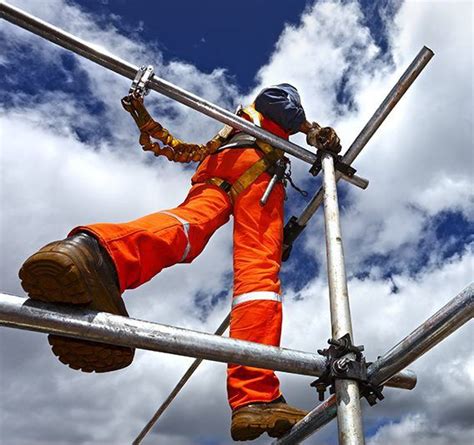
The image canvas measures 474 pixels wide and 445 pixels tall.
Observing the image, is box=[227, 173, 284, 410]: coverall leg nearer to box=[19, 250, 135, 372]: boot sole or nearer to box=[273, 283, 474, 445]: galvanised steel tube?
box=[273, 283, 474, 445]: galvanised steel tube

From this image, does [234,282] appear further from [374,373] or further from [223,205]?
[374,373]

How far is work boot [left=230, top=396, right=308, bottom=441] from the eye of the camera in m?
2.56

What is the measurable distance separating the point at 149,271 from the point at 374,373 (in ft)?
4.01

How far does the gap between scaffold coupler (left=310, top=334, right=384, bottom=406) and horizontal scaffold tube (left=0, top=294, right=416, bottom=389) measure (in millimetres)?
271

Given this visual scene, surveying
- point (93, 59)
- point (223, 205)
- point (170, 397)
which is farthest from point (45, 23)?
point (170, 397)

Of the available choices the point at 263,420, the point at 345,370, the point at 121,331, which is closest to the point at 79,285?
the point at 121,331

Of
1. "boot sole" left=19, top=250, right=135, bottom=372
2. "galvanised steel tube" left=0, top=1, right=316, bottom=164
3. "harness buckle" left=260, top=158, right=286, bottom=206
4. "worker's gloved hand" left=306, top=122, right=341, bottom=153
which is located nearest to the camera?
"boot sole" left=19, top=250, right=135, bottom=372

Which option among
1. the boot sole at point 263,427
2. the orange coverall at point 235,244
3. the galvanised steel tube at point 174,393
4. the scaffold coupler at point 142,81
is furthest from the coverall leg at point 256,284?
the scaffold coupler at point 142,81

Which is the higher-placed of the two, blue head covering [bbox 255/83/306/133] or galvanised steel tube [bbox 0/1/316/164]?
blue head covering [bbox 255/83/306/133]

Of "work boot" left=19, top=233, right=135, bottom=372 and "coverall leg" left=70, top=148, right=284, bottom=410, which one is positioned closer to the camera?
"work boot" left=19, top=233, right=135, bottom=372

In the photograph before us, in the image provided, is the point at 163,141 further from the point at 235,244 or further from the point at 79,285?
the point at 79,285

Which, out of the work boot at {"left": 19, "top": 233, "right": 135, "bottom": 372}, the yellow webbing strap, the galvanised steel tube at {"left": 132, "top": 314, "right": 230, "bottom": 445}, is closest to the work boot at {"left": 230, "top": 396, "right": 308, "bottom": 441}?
A: the work boot at {"left": 19, "top": 233, "right": 135, "bottom": 372}

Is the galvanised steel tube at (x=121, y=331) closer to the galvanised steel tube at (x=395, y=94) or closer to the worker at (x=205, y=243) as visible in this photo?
the worker at (x=205, y=243)

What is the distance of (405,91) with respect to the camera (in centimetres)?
309
